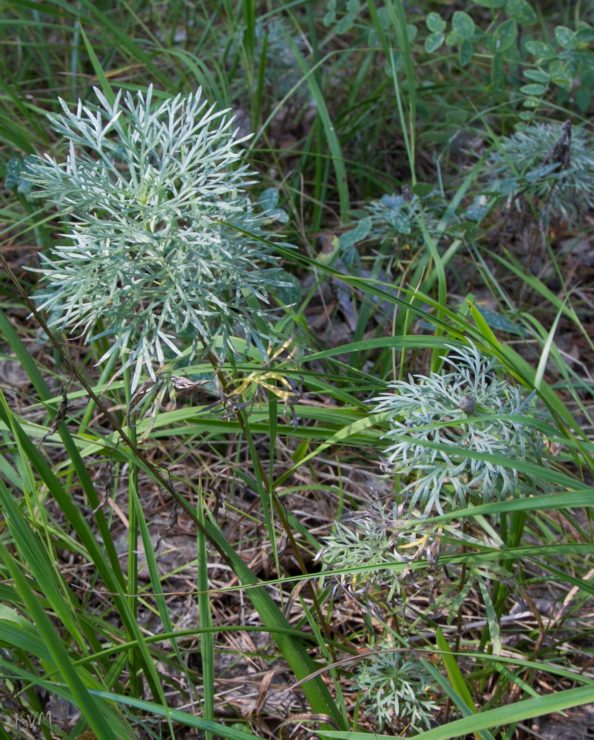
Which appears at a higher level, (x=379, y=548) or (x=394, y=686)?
(x=379, y=548)

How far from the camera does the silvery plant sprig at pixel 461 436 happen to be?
4.14 feet

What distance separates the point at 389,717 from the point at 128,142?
1.07m

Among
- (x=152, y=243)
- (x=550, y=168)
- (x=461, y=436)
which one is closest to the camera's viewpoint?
(x=152, y=243)

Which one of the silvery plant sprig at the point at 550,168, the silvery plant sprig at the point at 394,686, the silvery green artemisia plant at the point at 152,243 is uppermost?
Result: the silvery green artemisia plant at the point at 152,243

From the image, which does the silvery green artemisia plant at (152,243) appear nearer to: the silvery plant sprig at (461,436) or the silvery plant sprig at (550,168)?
the silvery plant sprig at (461,436)

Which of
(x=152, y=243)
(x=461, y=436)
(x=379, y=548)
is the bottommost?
(x=379, y=548)

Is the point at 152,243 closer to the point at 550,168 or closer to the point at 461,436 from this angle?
the point at 461,436

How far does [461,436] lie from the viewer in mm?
1374

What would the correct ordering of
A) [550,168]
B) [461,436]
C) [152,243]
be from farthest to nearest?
1. [550,168]
2. [461,436]
3. [152,243]

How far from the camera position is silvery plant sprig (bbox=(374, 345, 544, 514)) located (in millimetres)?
1261

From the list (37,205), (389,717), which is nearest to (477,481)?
(389,717)

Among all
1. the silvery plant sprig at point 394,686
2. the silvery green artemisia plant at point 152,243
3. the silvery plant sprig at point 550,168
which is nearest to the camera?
the silvery green artemisia plant at point 152,243

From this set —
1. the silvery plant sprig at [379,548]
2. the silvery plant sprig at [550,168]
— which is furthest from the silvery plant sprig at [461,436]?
the silvery plant sprig at [550,168]

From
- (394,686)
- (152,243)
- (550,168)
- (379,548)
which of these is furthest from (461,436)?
(550,168)
